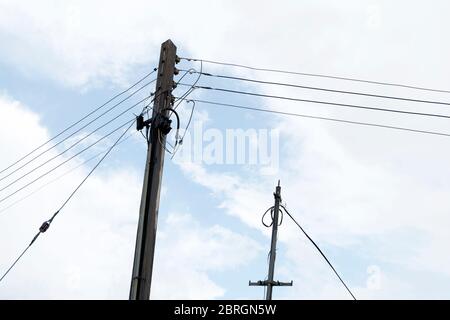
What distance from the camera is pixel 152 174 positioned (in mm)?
11742

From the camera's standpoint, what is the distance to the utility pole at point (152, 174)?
1095 centimetres

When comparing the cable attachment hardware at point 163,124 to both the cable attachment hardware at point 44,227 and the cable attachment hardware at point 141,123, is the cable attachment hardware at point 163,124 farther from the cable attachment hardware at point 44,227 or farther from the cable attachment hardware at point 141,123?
the cable attachment hardware at point 44,227

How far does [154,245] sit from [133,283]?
71cm

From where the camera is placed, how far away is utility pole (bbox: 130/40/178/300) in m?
11.0

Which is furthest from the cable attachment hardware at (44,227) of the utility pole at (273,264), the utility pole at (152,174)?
the utility pole at (273,264)

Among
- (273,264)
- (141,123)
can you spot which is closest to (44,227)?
(141,123)

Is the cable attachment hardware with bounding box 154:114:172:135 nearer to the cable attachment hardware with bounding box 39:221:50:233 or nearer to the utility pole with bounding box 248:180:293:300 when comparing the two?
the cable attachment hardware with bounding box 39:221:50:233

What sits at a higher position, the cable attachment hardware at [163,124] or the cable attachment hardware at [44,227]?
the cable attachment hardware at [163,124]

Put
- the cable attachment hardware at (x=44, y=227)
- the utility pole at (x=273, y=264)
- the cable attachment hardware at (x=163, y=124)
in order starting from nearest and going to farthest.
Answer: the cable attachment hardware at (x=163, y=124)
the cable attachment hardware at (x=44, y=227)
the utility pole at (x=273, y=264)

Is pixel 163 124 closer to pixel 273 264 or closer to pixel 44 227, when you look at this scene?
pixel 44 227

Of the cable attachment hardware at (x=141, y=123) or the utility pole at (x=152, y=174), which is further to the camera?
the cable attachment hardware at (x=141, y=123)

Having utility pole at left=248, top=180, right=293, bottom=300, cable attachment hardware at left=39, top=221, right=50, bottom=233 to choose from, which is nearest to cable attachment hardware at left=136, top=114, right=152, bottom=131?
cable attachment hardware at left=39, top=221, right=50, bottom=233
